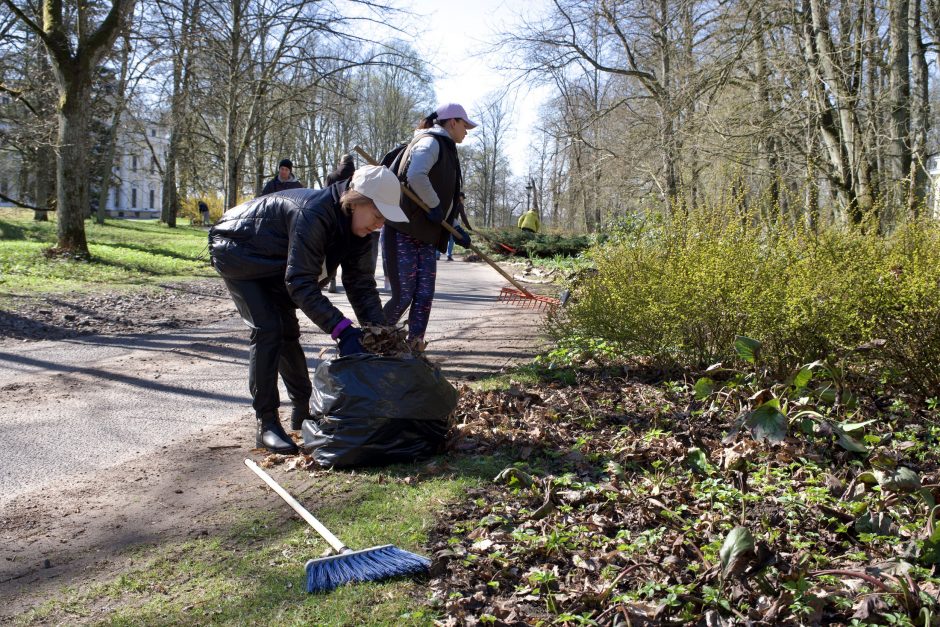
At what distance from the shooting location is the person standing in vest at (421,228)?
17.6ft

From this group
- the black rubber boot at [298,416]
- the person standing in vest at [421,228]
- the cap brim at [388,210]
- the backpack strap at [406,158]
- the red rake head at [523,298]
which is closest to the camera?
the cap brim at [388,210]

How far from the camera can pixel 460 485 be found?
138 inches

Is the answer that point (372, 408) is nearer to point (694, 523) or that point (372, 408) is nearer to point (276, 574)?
point (276, 574)

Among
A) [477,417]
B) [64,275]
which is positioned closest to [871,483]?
[477,417]

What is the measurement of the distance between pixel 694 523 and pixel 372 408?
1.62 m

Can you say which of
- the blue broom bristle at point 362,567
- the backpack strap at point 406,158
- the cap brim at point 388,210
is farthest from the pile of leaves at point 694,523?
the backpack strap at point 406,158

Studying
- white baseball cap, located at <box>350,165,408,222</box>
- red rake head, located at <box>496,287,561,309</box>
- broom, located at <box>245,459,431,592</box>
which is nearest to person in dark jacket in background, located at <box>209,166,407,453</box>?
white baseball cap, located at <box>350,165,408,222</box>

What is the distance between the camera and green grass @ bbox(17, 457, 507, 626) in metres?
2.45

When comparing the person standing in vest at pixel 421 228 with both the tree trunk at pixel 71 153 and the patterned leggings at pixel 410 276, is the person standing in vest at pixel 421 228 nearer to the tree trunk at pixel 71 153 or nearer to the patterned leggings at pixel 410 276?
the patterned leggings at pixel 410 276

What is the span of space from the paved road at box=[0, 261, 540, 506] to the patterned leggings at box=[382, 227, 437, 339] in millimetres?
852

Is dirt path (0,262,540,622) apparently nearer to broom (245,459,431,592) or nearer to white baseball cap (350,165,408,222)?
broom (245,459,431,592)

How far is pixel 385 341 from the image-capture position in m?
3.93

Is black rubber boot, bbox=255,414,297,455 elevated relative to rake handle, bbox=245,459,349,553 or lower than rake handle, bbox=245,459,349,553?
elevated

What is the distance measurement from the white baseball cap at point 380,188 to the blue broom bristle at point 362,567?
1.62m
